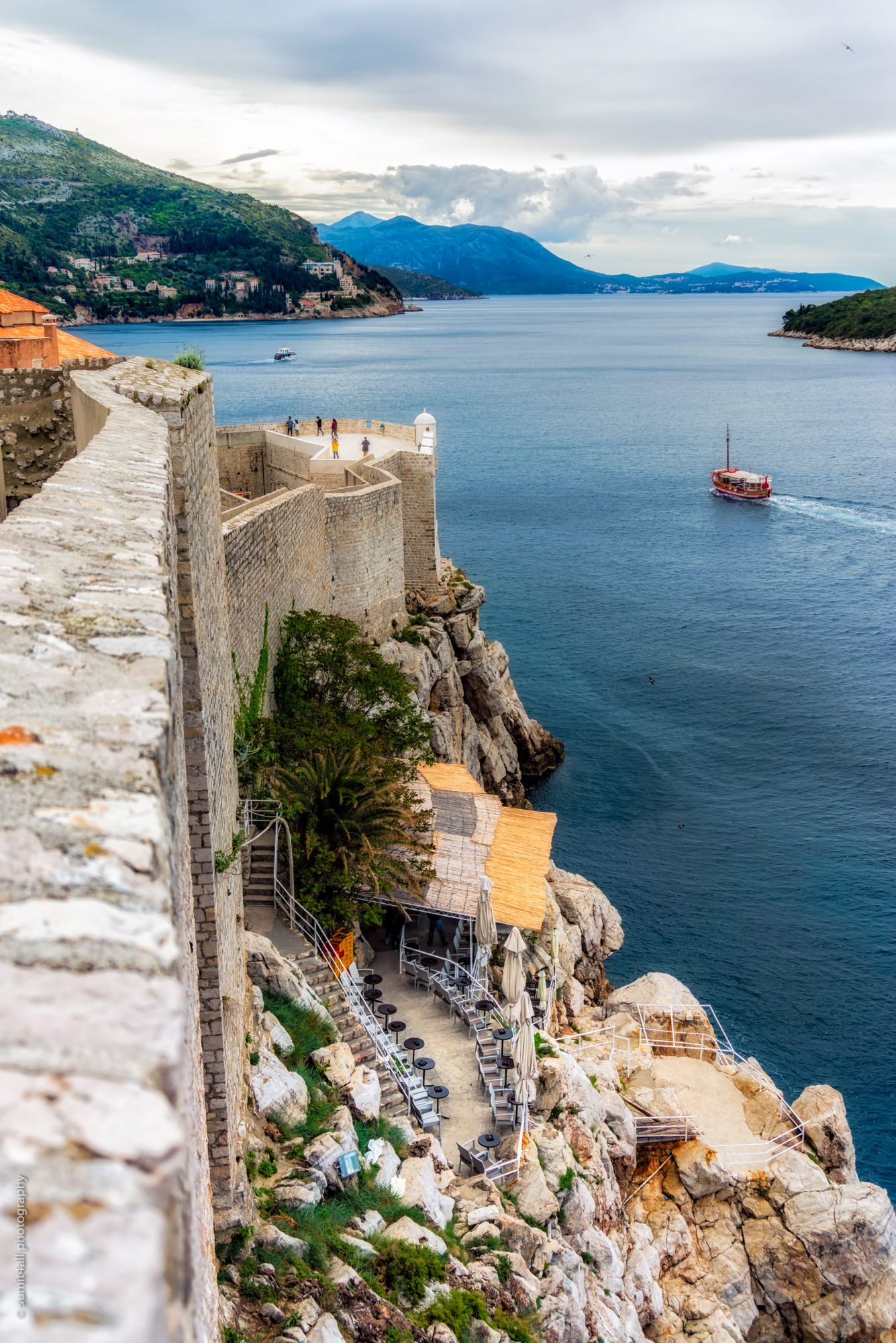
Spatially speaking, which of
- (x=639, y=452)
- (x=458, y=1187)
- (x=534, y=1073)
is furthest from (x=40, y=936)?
(x=639, y=452)

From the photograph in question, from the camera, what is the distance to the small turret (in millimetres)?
32500

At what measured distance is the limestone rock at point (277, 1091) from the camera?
10.2 metres

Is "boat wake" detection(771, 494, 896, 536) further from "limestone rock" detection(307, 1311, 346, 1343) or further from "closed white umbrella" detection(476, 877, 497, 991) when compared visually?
"limestone rock" detection(307, 1311, 346, 1343)

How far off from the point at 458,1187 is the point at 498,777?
69.8 ft

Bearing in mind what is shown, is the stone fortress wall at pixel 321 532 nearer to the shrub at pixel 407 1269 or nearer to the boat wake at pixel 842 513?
the shrub at pixel 407 1269

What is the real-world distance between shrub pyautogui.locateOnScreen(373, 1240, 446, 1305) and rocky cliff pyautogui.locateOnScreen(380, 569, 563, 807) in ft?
54.5

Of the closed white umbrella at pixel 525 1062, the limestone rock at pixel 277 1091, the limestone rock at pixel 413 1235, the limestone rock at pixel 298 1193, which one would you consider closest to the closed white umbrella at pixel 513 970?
the closed white umbrella at pixel 525 1062

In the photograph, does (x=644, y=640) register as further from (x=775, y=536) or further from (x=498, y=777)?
(x=775, y=536)

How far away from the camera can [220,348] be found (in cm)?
15238

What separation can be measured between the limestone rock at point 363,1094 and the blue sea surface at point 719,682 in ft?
44.7

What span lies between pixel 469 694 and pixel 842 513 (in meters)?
41.8

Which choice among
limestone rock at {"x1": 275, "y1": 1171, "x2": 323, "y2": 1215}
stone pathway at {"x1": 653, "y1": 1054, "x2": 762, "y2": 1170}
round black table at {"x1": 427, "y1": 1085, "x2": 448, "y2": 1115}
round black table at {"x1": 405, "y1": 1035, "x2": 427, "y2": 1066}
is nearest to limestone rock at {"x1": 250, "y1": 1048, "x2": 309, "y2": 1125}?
limestone rock at {"x1": 275, "y1": 1171, "x2": 323, "y2": 1215}

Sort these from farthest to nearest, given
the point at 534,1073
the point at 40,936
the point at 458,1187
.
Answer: the point at 534,1073, the point at 458,1187, the point at 40,936

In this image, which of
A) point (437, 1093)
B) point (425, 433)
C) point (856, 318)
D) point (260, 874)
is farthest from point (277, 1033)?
point (856, 318)
